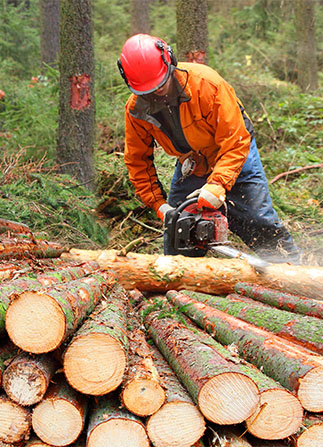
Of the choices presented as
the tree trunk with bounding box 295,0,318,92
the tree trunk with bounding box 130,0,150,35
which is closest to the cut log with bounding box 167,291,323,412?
the tree trunk with bounding box 295,0,318,92

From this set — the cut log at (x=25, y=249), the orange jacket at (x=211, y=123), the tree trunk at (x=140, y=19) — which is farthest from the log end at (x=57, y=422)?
the tree trunk at (x=140, y=19)

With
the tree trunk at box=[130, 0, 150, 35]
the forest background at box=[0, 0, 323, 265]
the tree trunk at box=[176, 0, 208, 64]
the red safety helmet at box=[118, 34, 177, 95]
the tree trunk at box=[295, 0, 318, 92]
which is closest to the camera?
the red safety helmet at box=[118, 34, 177, 95]

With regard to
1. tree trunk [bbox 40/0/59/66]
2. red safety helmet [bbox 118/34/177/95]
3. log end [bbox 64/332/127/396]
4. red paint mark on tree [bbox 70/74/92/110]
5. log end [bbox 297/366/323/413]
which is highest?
tree trunk [bbox 40/0/59/66]

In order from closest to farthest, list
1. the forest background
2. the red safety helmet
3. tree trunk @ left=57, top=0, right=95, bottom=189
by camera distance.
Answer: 1. the red safety helmet
2. the forest background
3. tree trunk @ left=57, top=0, right=95, bottom=189

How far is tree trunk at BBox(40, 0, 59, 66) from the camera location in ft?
40.0

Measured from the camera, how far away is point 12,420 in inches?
70.4

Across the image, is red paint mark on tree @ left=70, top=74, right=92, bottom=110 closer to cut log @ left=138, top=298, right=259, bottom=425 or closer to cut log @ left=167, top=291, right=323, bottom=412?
cut log @ left=167, top=291, right=323, bottom=412

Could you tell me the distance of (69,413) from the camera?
1767 millimetres

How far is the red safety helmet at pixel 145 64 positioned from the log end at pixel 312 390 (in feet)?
8.09

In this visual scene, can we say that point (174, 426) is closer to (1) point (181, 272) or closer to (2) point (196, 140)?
(1) point (181, 272)

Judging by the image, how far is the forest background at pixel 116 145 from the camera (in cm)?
488

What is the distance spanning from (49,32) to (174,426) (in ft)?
42.1

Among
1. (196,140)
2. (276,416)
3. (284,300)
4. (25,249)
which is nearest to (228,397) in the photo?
(276,416)

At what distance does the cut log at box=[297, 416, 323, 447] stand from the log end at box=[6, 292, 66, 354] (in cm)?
113
